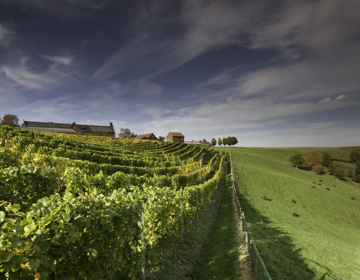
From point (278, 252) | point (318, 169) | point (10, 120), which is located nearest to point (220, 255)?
point (278, 252)

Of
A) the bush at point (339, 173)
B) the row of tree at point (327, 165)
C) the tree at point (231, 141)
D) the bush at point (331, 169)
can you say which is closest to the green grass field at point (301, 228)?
the bush at point (339, 173)

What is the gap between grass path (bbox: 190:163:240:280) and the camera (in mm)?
8480

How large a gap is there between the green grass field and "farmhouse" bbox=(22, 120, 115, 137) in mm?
80105

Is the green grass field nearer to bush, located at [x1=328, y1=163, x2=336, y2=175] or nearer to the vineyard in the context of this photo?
the vineyard

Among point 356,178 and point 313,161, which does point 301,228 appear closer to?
point 356,178

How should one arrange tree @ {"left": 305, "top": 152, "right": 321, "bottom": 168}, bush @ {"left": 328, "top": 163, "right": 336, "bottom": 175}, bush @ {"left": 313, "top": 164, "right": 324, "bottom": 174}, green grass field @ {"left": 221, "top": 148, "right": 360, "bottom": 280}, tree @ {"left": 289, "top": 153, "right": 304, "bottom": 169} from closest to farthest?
green grass field @ {"left": 221, "top": 148, "right": 360, "bottom": 280} < bush @ {"left": 328, "top": 163, "right": 336, "bottom": 175} < bush @ {"left": 313, "top": 164, "right": 324, "bottom": 174} < tree @ {"left": 289, "top": 153, "right": 304, "bottom": 169} < tree @ {"left": 305, "top": 152, "right": 321, "bottom": 168}

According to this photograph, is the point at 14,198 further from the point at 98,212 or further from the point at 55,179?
the point at 98,212

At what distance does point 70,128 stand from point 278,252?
96.5 metres

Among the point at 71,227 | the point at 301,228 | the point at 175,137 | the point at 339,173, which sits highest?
the point at 175,137

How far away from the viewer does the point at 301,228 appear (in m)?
18.8

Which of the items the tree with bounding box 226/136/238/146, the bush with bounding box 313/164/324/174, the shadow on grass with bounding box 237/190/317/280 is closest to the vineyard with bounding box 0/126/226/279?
the shadow on grass with bounding box 237/190/317/280

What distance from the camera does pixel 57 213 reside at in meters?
3.44

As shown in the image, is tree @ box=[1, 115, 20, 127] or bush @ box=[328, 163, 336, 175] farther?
tree @ box=[1, 115, 20, 127]

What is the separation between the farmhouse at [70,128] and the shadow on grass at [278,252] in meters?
87.0
